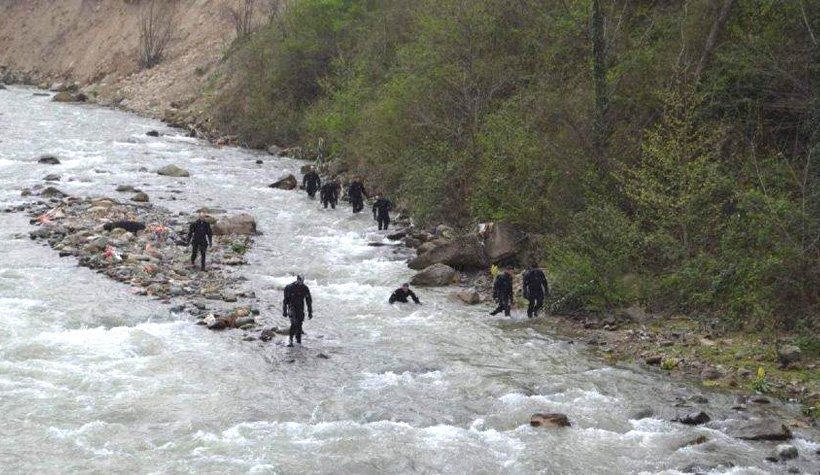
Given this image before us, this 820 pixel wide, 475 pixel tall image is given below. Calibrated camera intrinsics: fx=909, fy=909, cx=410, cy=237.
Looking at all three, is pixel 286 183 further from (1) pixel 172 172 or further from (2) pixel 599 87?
(2) pixel 599 87

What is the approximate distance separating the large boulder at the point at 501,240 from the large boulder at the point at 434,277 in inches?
58.6

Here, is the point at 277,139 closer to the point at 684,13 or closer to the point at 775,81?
the point at 684,13

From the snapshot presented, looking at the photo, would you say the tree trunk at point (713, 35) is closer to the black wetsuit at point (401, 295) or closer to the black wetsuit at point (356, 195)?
the black wetsuit at point (401, 295)

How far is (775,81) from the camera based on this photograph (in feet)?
74.7

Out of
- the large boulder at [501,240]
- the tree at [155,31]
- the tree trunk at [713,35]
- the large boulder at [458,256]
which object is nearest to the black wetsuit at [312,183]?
the large boulder at [458,256]

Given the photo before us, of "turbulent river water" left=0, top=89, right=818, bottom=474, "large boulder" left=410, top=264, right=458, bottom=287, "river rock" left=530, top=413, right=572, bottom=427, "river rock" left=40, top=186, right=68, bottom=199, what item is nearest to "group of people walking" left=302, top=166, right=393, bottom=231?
"turbulent river water" left=0, top=89, right=818, bottom=474

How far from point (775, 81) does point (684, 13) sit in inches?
197

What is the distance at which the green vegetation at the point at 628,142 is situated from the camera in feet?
63.2

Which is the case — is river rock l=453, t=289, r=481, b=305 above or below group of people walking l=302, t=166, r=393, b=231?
below

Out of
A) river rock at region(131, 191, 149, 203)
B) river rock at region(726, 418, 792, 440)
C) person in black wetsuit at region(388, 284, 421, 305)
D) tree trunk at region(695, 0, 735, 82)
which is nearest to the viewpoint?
river rock at region(726, 418, 792, 440)

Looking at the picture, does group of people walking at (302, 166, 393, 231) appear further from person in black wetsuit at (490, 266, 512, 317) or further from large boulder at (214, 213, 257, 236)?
person in black wetsuit at (490, 266, 512, 317)

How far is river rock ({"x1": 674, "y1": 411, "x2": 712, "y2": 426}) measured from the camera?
48.2ft

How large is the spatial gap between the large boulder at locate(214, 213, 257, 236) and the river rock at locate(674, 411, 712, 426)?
17071mm

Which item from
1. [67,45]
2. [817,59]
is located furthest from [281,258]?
[67,45]
